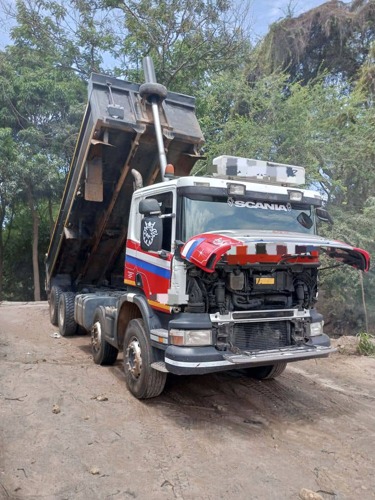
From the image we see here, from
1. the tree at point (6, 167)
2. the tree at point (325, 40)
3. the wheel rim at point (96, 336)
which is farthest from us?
the tree at point (325, 40)

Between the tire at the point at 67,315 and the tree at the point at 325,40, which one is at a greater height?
the tree at the point at 325,40

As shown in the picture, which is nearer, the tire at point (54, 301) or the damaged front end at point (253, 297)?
the damaged front end at point (253, 297)

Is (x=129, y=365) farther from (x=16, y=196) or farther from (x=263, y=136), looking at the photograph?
(x=16, y=196)

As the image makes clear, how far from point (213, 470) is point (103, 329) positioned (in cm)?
318

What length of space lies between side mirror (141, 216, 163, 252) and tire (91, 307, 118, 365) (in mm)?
2020

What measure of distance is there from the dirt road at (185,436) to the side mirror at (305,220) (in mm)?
2147

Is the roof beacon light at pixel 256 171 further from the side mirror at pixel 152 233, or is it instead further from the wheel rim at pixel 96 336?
the wheel rim at pixel 96 336

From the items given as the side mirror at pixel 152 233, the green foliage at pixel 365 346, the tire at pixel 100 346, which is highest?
the side mirror at pixel 152 233

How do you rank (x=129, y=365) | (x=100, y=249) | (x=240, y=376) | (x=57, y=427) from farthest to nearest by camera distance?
1. (x=100, y=249)
2. (x=240, y=376)
3. (x=129, y=365)
4. (x=57, y=427)

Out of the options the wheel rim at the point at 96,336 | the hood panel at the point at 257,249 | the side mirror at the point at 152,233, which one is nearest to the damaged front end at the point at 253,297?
the hood panel at the point at 257,249

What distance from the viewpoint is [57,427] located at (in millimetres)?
4328

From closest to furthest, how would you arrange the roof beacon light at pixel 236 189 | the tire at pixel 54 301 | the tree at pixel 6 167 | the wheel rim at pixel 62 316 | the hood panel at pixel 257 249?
the hood panel at pixel 257 249 → the roof beacon light at pixel 236 189 → the wheel rim at pixel 62 316 → the tire at pixel 54 301 → the tree at pixel 6 167

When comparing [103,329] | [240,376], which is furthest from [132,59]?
[240,376]

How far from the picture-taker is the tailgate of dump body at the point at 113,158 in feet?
21.1
